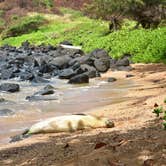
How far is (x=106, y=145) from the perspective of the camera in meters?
5.73

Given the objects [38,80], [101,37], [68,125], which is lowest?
[38,80]

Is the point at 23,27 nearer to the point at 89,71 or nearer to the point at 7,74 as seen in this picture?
the point at 7,74

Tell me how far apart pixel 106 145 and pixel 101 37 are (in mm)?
24524

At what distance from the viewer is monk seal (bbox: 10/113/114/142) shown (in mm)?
7891

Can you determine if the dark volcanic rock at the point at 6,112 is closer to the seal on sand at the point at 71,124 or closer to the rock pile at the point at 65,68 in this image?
the seal on sand at the point at 71,124

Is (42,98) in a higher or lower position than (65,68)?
higher

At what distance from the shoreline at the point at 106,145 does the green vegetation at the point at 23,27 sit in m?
35.8

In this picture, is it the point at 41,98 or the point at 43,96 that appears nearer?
the point at 41,98

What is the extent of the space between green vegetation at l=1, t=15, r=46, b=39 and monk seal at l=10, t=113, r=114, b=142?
3677 cm

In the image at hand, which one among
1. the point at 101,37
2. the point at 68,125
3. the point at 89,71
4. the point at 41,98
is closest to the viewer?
the point at 68,125

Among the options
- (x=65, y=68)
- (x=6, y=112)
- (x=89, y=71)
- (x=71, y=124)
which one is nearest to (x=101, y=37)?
(x=65, y=68)

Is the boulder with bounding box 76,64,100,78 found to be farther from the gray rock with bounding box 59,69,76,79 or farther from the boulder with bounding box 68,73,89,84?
the boulder with bounding box 68,73,89,84

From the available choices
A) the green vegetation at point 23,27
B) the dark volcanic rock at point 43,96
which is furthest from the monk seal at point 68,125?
the green vegetation at point 23,27

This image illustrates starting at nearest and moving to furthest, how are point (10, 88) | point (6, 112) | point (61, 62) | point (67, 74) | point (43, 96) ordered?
point (6, 112), point (43, 96), point (10, 88), point (67, 74), point (61, 62)
